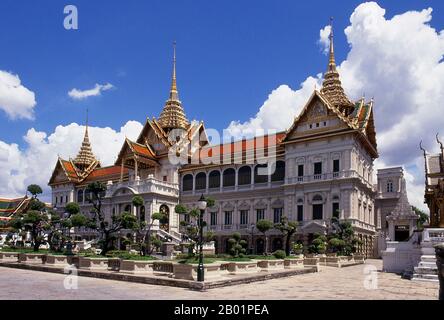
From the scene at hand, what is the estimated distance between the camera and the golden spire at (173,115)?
61606 millimetres

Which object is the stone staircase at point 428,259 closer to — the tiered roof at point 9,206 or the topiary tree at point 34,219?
the topiary tree at point 34,219

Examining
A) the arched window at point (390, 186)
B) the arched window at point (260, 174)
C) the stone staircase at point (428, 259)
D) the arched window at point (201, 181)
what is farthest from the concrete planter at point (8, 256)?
the arched window at point (390, 186)

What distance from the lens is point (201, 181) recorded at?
176 feet

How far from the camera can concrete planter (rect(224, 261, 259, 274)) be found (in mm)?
21734

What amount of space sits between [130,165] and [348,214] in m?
30.0

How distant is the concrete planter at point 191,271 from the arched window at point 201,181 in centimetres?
3396

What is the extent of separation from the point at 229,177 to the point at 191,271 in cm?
3322

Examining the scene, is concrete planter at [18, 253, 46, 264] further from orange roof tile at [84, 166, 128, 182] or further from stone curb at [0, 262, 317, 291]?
orange roof tile at [84, 166, 128, 182]

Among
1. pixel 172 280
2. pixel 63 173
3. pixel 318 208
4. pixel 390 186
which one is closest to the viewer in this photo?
pixel 172 280

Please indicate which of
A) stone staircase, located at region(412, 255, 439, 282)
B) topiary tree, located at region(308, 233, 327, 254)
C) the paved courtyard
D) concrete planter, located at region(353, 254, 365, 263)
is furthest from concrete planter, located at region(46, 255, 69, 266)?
concrete planter, located at region(353, 254, 365, 263)

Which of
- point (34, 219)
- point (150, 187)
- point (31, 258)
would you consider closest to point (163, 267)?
point (31, 258)

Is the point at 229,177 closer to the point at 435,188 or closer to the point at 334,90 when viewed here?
the point at 334,90
